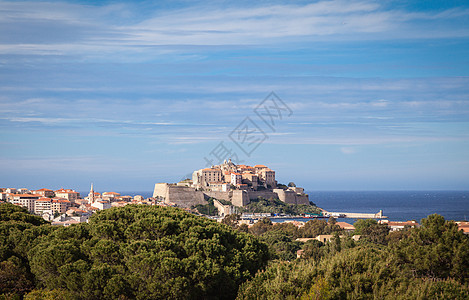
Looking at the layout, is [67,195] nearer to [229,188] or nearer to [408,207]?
[229,188]

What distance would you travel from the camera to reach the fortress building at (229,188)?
6350 cm

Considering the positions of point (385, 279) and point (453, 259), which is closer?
point (385, 279)

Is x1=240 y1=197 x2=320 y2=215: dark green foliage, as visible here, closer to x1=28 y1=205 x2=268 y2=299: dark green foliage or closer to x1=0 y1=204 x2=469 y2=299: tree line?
x1=0 y1=204 x2=469 y2=299: tree line

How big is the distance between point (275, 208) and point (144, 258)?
2226 inches

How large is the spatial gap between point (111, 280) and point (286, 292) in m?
3.26

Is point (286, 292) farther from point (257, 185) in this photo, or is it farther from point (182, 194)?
point (257, 185)

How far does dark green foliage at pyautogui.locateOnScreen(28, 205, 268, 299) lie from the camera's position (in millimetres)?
9602

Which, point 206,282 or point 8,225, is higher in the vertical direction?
point 8,225

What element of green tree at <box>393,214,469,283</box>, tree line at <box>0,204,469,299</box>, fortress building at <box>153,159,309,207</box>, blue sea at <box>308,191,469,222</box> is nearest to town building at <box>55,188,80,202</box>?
fortress building at <box>153,159,309,207</box>

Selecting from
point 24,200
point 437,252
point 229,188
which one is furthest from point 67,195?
point 437,252

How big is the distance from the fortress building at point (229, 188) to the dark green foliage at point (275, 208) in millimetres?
877

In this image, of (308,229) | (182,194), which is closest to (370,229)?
(308,229)

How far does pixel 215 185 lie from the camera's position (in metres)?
67.6

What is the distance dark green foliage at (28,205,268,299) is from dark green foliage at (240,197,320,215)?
5114 cm
